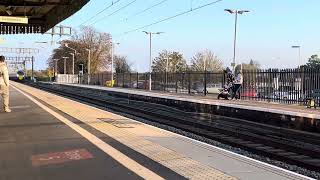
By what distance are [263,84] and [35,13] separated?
14.6 meters

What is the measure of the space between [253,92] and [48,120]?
18265mm

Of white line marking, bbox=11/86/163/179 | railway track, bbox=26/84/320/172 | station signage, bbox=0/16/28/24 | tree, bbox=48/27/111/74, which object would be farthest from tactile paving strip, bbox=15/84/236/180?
tree, bbox=48/27/111/74

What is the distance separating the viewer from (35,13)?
33750 millimetres

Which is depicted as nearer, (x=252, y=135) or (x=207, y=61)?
(x=252, y=135)

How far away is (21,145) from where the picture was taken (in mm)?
10602

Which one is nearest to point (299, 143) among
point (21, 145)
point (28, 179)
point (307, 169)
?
point (307, 169)

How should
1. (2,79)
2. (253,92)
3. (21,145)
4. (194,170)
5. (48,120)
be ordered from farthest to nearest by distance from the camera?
1. (253,92)
2. (2,79)
3. (48,120)
4. (21,145)
5. (194,170)

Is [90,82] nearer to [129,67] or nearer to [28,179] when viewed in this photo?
[129,67]

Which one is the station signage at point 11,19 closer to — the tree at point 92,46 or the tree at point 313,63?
the tree at point 313,63

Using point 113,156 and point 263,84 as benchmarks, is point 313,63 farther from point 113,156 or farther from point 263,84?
point 113,156

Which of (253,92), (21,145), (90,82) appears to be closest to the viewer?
(21,145)

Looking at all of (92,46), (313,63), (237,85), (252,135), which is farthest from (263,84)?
(92,46)

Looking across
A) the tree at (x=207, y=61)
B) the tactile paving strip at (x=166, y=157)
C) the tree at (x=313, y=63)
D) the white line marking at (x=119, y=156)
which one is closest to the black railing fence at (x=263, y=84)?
the tree at (x=313, y=63)

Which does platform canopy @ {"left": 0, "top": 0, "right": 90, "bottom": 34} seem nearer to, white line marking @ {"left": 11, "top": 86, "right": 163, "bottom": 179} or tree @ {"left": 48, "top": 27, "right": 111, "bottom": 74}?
white line marking @ {"left": 11, "top": 86, "right": 163, "bottom": 179}
